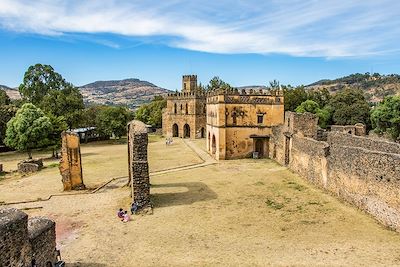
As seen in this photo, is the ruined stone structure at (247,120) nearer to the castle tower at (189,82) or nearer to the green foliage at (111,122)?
the green foliage at (111,122)

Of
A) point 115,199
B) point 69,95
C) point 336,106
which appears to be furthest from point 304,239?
point 336,106

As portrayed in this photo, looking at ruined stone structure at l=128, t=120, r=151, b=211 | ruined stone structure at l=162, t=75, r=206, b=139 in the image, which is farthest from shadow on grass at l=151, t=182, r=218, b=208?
ruined stone structure at l=162, t=75, r=206, b=139

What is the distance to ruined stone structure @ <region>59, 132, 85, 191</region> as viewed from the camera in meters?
21.4

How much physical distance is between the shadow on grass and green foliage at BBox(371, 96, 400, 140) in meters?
31.4

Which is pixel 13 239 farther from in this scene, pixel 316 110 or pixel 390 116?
pixel 316 110

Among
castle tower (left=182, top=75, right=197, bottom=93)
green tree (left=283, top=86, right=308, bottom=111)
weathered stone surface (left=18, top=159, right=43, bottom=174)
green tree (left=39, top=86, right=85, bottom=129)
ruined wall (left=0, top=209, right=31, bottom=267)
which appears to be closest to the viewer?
ruined wall (left=0, top=209, right=31, bottom=267)

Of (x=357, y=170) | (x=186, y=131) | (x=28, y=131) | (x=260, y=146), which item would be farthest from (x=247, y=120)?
(x=186, y=131)

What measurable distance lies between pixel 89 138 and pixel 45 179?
28563 millimetres

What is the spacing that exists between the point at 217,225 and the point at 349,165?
274 inches

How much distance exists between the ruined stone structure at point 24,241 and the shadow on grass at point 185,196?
7558 millimetres

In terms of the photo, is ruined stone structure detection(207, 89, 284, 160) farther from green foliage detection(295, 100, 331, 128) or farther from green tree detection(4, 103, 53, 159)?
green foliage detection(295, 100, 331, 128)

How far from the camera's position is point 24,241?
8.88 meters

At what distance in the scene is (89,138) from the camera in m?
52.8

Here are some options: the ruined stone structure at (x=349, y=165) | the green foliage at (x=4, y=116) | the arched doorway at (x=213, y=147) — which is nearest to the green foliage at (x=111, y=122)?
the green foliage at (x=4, y=116)
